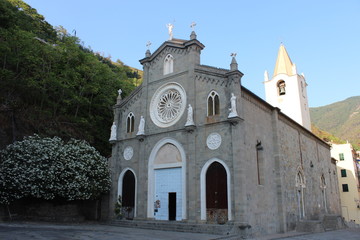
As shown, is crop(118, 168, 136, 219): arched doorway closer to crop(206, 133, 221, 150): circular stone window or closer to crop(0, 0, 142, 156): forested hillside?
crop(206, 133, 221, 150): circular stone window

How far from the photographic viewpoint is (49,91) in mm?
30484

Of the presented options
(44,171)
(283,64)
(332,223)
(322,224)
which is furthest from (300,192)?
(44,171)

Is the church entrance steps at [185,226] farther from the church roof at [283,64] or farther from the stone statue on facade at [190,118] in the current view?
the church roof at [283,64]

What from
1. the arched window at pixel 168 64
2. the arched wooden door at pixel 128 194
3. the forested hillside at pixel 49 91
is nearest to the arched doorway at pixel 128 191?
the arched wooden door at pixel 128 194

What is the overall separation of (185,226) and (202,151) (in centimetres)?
501

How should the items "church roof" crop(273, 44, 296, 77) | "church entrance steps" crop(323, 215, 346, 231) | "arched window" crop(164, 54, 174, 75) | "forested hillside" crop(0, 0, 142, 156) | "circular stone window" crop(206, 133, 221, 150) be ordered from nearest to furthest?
"circular stone window" crop(206, 133, 221, 150)
"arched window" crop(164, 54, 174, 75)
"forested hillside" crop(0, 0, 142, 156)
"church entrance steps" crop(323, 215, 346, 231)
"church roof" crop(273, 44, 296, 77)

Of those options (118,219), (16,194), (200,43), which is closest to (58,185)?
(16,194)

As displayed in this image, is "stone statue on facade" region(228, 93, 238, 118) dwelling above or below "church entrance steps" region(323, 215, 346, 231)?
above

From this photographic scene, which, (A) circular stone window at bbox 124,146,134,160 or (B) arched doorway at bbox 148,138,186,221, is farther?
(A) circular stone window at bbox 124,146,134,160

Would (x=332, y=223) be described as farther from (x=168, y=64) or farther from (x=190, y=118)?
(x=168, y=64)

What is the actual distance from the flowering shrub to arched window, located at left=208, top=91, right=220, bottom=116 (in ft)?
33.9

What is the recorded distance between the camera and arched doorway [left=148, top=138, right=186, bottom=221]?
21734 millimetres

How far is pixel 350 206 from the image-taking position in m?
49.4

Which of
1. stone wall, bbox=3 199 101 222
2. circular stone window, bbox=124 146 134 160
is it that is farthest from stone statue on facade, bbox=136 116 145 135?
stone wall, bbox=3 199 101 222
